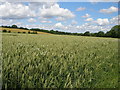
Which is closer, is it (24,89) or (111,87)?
(24,89)

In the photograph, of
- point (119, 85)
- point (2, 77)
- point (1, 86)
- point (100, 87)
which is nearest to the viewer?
point (1, 86)

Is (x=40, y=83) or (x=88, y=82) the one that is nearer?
(x=40, y=83)

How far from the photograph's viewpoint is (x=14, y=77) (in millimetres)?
2691

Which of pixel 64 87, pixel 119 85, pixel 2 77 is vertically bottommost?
pixel 119 85

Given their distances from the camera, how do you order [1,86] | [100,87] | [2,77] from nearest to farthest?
1. [1,86]
2. [2,77]
3. [100,87]

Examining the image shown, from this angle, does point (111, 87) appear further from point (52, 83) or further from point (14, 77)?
point (14, 77)

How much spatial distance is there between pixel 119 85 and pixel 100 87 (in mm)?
626

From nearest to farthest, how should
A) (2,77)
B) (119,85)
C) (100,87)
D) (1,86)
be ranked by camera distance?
(1,86), (2,77), (100,87), (119,85)

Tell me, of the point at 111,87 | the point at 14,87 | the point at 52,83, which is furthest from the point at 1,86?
the point at 111,87

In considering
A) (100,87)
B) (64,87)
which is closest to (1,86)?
(64,87)

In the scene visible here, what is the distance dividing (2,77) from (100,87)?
2103 mm

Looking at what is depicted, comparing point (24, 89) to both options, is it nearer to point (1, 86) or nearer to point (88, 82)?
point (1, 86)

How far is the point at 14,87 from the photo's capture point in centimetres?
247

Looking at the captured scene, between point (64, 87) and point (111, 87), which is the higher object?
point (64, 87)
